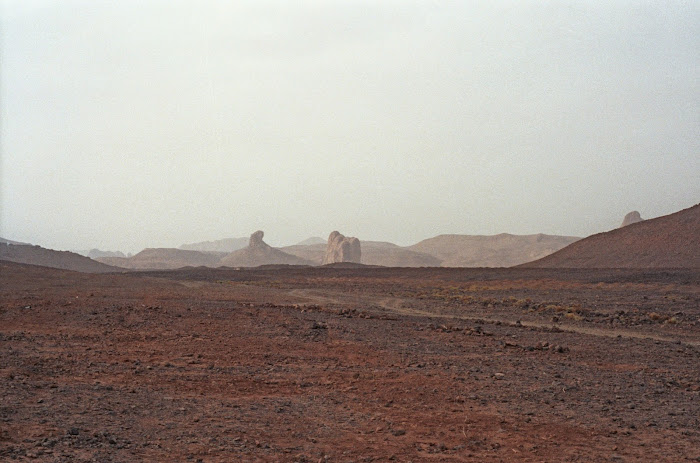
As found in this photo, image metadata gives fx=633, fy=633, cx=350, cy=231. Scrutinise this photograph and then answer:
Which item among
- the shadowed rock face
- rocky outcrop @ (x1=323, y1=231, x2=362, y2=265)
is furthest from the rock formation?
the shadowed rock face

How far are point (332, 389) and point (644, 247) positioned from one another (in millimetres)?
67854

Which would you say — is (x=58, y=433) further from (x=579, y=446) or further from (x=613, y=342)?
(x=613, y=342)

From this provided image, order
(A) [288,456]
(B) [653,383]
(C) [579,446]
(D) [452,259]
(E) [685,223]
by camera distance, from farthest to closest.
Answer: (D) [452,259]
(E) [685,223]
(B) [653,383]
(C) [579,446]
(A) [288,456]

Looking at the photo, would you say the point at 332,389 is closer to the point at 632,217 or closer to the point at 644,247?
the point at 644,247

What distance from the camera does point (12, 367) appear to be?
1007 cm

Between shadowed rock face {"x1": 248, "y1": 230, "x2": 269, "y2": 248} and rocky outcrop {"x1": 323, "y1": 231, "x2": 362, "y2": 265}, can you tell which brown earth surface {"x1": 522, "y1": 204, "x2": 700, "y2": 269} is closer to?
rocky outcrop {"x1": 323, "y1": 231, "x2": 362, "y2": 265}

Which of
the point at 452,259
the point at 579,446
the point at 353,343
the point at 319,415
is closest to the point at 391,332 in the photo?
the point at 353,343

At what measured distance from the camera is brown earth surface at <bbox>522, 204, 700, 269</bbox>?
6469 centimetres

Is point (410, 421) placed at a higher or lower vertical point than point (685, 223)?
lower

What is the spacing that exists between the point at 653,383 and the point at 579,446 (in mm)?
4531

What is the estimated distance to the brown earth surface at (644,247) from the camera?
64.7 m

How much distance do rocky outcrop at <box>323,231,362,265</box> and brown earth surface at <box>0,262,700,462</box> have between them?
4717 inches

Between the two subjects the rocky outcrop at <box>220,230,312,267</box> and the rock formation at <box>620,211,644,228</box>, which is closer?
the rock formation at <box>620,211,644,228</box>

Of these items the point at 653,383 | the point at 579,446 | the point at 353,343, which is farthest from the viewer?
the point at 353,343
